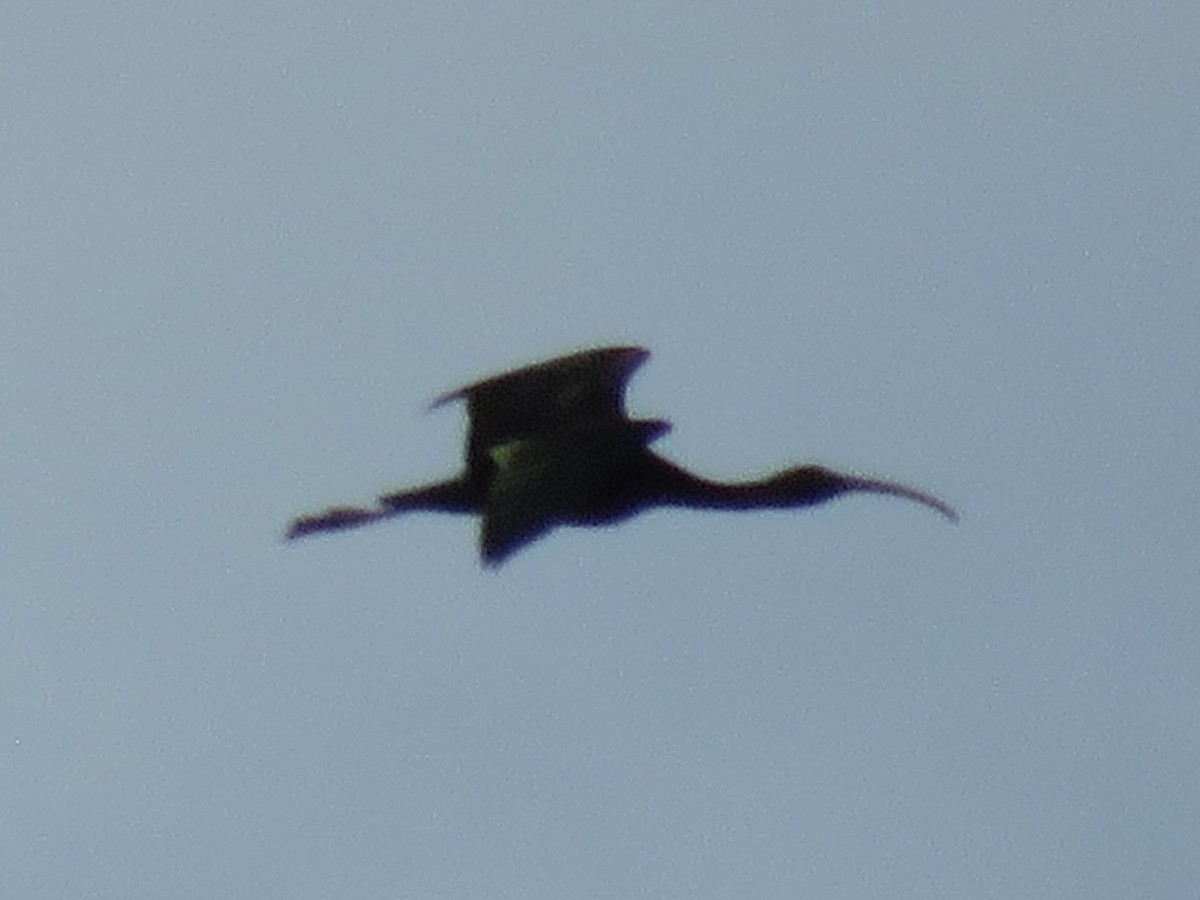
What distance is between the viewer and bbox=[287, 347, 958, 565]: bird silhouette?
17.8 meters

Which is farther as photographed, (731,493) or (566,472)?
(731,493)

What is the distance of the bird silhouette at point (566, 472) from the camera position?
17844 millimetres

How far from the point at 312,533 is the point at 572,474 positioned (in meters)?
2.72

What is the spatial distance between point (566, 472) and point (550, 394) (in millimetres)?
1090

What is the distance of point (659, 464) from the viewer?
20.4m

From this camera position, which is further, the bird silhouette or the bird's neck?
the bird's neck

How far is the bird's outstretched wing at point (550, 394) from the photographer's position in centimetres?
1928

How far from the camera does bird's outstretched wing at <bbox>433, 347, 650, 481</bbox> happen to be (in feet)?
63.3

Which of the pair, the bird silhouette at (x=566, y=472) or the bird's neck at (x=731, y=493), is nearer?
the bird silhouette at (x=566, y=472)

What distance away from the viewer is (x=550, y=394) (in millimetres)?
19422

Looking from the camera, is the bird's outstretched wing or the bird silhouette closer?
the bird silhouette

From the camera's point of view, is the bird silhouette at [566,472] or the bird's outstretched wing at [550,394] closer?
the bird silhouette at [566,472]

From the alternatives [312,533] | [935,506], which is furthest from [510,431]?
[935,506]

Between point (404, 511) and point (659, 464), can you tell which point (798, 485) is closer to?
point (659, 464)
